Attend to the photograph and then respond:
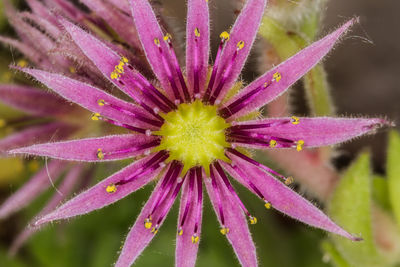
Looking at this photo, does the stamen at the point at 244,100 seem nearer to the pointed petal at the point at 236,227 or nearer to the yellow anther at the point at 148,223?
the pointed petal at the point at 236,227

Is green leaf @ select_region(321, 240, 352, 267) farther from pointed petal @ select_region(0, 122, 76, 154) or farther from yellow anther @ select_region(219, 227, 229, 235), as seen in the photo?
pointed petal @ select_region(0, 122, 76, 154)

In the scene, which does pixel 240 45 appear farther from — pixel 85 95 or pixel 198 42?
pixel 85 95

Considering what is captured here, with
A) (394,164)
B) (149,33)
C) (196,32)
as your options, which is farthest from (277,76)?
(394,164)

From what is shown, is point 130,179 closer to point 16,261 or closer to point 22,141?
point 22,141

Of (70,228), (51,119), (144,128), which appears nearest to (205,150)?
(144,128)

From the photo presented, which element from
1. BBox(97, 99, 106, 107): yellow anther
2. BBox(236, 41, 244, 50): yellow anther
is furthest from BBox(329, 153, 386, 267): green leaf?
BBox(97, 99, 106, 107): yellow anther

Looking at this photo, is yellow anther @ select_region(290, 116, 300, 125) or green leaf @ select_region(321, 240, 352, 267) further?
green leaf @ select_region(321, 240, 352, 267)
